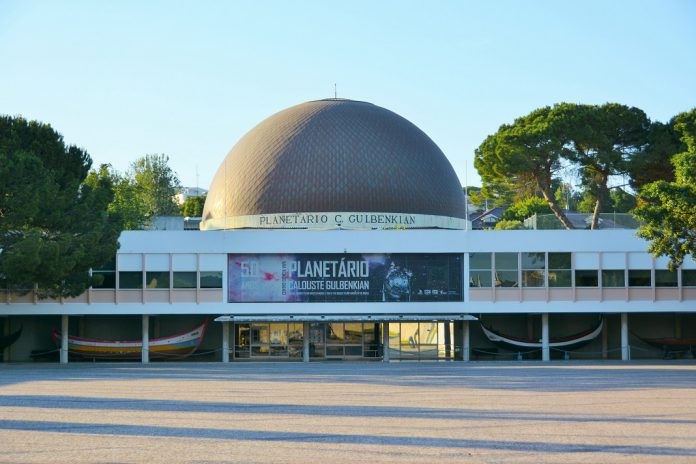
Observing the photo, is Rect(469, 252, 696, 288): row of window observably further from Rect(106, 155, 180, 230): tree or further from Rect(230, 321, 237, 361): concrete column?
Rect(106, 155, 180, 230): tree

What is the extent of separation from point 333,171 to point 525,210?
120ft

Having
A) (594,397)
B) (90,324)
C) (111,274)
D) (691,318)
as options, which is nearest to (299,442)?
(594,397)

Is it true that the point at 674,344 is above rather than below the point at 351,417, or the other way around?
below

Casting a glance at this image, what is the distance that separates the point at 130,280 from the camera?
147ft

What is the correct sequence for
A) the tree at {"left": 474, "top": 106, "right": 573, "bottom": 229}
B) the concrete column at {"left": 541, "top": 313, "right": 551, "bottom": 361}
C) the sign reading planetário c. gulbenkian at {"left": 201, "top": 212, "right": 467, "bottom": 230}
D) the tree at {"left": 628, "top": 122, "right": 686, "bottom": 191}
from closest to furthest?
the concrete column at {"left": 541, "top": 313, "right": 551, "bottom": 361} < the sign reading planetário c. gulbenkian at {"left": 201, "top": 212, "right": 467, "bottom": 230} < the tree at {"left": 628, "top": 122, "right": 686, "bottom": 191} < the tree at {"left": 474, "top": 106, "right": 573, "bottom": 229}

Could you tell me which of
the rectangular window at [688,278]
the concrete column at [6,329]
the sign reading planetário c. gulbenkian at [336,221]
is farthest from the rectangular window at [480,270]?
the concrete column at [6,329]

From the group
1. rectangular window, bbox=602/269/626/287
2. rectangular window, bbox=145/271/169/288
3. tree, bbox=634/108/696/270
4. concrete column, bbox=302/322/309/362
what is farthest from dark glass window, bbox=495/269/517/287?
rectangular window, bbox=145/271/169/288

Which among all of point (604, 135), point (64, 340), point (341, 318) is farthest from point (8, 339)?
point (604, 135)

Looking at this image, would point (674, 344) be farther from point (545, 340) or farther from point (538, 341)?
point (538, 341)

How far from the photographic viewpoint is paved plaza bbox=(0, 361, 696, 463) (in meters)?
15.7

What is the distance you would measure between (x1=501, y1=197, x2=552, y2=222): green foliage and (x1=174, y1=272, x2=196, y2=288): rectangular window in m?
43.8

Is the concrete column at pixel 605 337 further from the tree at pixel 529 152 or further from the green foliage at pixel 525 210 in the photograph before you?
the green foliage at pixel 525 210

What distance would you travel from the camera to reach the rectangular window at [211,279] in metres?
45.0

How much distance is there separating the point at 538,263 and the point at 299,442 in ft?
98.3
